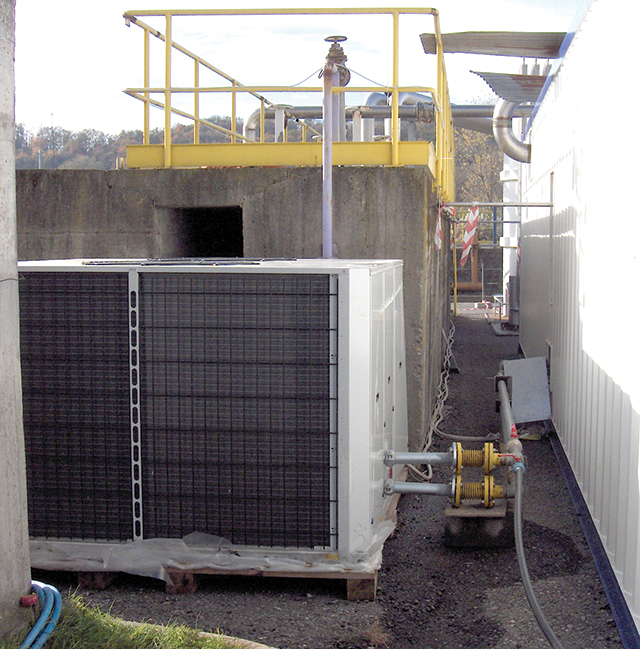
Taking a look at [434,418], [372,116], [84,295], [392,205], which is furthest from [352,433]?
[372,116]

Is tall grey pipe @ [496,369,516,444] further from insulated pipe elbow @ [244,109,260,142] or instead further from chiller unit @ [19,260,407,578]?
insulated pipe elbow @ [244,109,260,142]

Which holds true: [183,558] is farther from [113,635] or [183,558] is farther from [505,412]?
[505,412]

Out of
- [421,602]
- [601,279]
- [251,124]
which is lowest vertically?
[421,602]

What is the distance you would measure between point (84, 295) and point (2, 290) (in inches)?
50.9

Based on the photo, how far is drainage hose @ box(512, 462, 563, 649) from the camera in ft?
11.4

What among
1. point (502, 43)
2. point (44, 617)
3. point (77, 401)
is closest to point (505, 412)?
point (77, 401)

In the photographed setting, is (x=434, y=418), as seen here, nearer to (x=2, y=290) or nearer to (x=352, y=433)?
(x=352, y=433)

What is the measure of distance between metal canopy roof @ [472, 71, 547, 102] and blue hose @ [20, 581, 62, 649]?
33.4 feet

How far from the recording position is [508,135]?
1598cm

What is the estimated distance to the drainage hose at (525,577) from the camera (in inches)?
137

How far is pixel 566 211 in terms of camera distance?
7070 millimetres

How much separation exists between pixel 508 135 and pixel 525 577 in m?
13.5

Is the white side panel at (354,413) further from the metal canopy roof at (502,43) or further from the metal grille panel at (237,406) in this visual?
the metal canopy roof at (502,43)

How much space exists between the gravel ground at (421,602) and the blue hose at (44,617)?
0.82m
